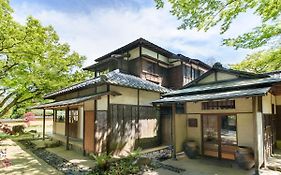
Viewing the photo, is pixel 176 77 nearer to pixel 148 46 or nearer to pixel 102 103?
pixel 148 46

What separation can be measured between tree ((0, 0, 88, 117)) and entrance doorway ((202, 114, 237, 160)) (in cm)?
920

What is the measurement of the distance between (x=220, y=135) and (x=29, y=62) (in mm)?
11928

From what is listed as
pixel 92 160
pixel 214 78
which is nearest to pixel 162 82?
pixel 214 78

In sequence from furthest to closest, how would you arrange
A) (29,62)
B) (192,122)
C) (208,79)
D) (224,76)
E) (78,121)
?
(78,121) < (29,62) < (208,79) < (192,122) < (224,76)

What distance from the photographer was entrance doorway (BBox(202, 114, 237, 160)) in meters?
9.16

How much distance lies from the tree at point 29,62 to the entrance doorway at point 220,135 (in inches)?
362

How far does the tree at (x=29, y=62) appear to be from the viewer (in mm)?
10052

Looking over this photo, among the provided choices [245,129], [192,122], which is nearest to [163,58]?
[192,122]

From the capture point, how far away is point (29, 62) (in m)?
11.9

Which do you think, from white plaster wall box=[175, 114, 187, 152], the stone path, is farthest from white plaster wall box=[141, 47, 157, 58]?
the stone path

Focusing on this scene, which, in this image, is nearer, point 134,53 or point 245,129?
point 245,129

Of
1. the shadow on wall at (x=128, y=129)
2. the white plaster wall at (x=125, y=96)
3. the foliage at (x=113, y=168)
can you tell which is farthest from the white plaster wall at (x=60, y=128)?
the foliage at (x=113, y=168)

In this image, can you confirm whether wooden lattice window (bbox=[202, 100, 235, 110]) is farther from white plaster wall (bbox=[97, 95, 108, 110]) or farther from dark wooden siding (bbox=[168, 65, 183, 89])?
dark wooden siding (bbox=[168, 65, 183, 89])

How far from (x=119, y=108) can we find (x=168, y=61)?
863cm
